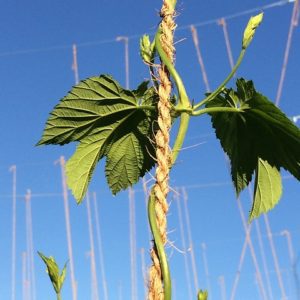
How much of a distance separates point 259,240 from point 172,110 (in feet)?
30.4

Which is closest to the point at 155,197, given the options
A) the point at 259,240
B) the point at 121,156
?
the point at 121,156

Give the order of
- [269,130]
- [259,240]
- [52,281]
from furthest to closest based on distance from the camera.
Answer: [259,240], [269,130], [52,281]

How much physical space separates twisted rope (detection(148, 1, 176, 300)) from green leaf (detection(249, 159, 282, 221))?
0.35 meters

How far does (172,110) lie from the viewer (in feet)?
2.88

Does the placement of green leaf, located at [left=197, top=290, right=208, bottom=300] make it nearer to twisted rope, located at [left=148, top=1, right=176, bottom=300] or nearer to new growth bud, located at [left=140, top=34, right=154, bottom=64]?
twisted rope, located at [left=148, top=1, right=176, bottom=300]

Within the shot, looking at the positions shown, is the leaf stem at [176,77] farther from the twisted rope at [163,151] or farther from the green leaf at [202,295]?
the green leaf at [202,295]

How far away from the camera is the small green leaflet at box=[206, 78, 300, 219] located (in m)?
0.99

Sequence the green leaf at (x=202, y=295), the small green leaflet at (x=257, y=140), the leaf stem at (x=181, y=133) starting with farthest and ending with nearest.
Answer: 1. the small green leaflet at (x=257, y=140)
2. the leaf stem at (x=181, y=133)
3. the green leaf at (x=202, y=295)

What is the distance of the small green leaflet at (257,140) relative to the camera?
99cm

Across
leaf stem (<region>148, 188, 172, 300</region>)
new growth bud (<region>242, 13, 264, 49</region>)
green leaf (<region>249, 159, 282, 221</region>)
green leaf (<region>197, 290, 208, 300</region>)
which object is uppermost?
new growth bud (<region>242, 13, 264, 49</region>)

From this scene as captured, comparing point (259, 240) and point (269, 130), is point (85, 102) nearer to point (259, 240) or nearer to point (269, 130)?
point (269, 130)

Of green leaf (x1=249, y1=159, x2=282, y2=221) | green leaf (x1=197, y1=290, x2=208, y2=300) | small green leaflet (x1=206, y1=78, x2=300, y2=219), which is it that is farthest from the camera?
green leaf (x1=249, y1=159, x2=282, y2=221)

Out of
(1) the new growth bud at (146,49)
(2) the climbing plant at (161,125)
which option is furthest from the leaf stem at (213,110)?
(1) the new growth bud at (146,49)

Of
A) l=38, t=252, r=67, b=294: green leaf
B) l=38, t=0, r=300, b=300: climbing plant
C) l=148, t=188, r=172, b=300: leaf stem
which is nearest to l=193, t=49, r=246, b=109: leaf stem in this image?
l=38, t=0, r=300, b=300: climbing plant
